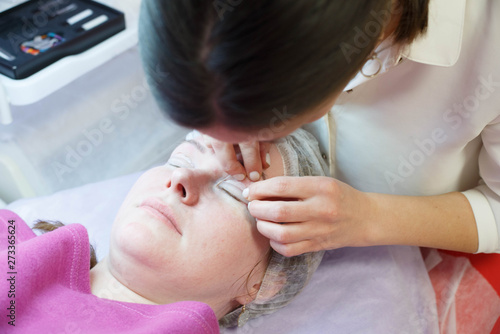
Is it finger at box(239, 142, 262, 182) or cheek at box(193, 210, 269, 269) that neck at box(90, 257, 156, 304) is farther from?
finger at box(239, 142, 262, 182)

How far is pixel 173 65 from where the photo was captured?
1.86ft

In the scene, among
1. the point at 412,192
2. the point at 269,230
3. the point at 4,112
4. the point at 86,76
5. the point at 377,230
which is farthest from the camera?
the point at 86,76

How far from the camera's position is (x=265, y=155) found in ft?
3.31

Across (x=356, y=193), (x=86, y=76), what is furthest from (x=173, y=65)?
(x=86, y=76)

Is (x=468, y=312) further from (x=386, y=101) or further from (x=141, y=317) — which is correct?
(x=141, y=317)

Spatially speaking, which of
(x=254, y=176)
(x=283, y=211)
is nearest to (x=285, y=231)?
(x=283, y=211)

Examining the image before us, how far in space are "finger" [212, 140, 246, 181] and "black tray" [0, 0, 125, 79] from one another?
62cm

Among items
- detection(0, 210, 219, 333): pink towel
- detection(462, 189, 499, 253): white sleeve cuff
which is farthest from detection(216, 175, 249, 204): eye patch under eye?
detection(462, 189, 499, 253): white sleeve cuff

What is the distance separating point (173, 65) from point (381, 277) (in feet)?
2.83

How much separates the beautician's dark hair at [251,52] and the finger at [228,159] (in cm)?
31

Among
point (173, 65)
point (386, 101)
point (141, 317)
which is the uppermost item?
point (173, 65)

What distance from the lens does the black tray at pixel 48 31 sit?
128 cm

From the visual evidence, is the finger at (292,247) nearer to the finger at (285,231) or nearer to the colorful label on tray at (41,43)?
the finger at (285,231)

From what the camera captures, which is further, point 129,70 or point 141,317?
point 129,70
